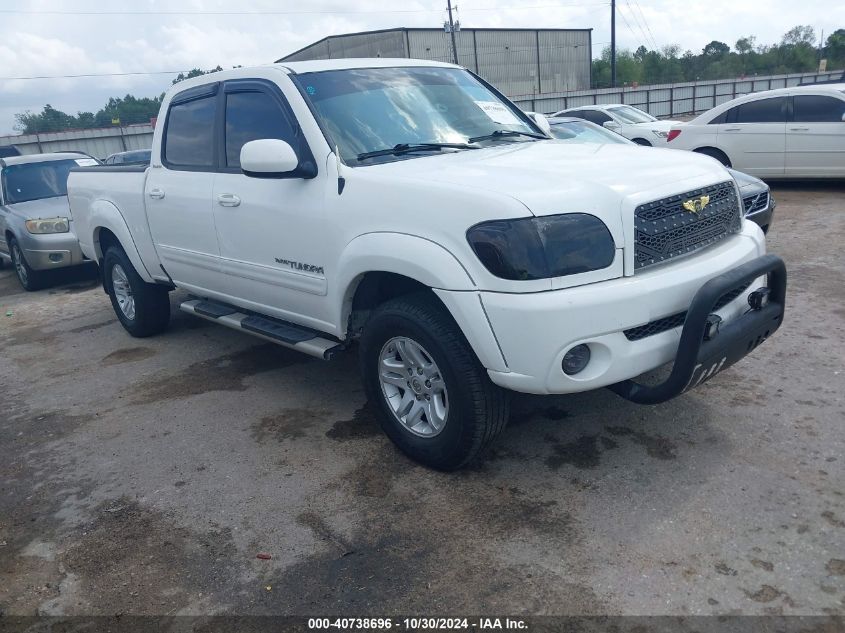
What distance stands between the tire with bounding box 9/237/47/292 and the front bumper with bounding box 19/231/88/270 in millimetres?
198

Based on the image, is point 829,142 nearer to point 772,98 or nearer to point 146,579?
point 772,98

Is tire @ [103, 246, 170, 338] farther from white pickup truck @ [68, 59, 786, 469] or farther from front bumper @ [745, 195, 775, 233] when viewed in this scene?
front bumper @ [745, 195, 775, 233]

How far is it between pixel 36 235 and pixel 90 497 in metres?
6.68

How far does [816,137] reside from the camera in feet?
33.1

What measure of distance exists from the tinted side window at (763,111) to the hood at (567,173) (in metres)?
7.91

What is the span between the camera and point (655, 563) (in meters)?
2.72

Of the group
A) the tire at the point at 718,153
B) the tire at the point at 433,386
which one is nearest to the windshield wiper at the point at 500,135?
the tire at the point at 433,386

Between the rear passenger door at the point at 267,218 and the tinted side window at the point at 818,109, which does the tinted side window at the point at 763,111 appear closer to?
the tinted side window at the point at 818,109

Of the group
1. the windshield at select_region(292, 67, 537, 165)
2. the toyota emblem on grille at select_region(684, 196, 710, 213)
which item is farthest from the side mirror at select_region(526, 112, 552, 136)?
the toyota emblem on grille at select_region(684, 196, 710, 213)

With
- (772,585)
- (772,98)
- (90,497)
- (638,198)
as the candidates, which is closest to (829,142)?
(772,98)

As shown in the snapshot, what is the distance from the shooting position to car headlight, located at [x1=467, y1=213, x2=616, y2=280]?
2861 millimetres

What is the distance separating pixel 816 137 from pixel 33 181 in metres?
11.2

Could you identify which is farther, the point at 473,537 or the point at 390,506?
the point at 390,506

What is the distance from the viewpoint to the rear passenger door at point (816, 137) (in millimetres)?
9914
